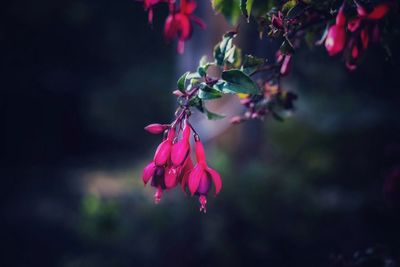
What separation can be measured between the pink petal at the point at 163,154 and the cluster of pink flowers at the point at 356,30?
0.31 meters

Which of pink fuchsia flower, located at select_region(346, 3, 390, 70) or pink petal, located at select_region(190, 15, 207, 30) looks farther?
pink petal, located at select_region(190, 15, 207, 30)

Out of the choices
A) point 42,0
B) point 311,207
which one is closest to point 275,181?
point 311,207

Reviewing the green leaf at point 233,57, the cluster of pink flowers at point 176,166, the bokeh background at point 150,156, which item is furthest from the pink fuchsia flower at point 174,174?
the bokeh background at point 150,156

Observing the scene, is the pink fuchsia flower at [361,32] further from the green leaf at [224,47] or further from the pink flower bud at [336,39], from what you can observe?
the green leaf at [224,47]

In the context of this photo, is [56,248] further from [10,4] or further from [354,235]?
[10,4]

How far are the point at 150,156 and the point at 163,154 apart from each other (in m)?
4.39

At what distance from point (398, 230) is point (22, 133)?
393cm

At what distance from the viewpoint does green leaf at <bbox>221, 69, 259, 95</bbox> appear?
740 millimetres

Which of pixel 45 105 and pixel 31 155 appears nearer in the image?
pixel 31 155

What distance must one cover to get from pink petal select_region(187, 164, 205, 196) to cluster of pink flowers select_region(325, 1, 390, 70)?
30 centimetres

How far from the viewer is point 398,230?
8.20ft

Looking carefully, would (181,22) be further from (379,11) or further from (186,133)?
(379,11)

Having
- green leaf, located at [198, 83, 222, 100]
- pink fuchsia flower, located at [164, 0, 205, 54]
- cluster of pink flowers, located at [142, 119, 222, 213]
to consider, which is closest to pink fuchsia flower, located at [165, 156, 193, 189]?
cluster of pink flowers, located at [142, 119, 222, 213]

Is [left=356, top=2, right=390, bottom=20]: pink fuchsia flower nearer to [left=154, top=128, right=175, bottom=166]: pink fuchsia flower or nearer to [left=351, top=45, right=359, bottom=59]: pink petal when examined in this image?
[left=351, top=45, right=359, bottom=59]: pink petal
